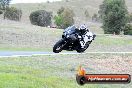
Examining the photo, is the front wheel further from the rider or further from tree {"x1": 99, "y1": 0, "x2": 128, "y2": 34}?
tree {"x1": 99, "y1": 0, "x2": 128, "y2": 34}

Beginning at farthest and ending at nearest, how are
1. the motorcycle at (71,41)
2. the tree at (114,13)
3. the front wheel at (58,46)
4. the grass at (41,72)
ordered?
the grass at (41,72) < the tree at (114,13) < the front wheel at (58,46) < the motorcycle at (71,41)

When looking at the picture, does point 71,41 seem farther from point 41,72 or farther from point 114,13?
point 41,72

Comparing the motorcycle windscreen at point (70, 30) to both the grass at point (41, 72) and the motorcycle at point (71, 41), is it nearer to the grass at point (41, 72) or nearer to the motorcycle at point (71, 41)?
the motorcycle at point (71, 41)

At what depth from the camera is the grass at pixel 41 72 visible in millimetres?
43688

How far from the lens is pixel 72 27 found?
6.60m

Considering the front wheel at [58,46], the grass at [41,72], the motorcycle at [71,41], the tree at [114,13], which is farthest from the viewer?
the grass at [41,72]

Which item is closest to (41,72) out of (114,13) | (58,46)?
(114,13)

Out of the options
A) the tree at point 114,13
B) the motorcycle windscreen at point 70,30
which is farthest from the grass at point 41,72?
the motorcycle windscreen at point 70,30

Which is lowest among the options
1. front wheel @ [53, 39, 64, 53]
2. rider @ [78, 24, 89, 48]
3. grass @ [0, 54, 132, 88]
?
grass @ [0, 54, 132, 88]

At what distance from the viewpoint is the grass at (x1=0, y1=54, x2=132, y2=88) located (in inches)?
1720

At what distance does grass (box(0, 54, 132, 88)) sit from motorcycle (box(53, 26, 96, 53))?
110ft

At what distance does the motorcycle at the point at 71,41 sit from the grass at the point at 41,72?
33.7 metres

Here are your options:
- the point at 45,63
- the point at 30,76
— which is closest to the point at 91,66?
the point at 45,63

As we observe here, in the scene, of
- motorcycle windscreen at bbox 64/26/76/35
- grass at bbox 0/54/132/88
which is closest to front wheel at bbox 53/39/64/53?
motorcycle windscreen at bbox 64/26/76/35
